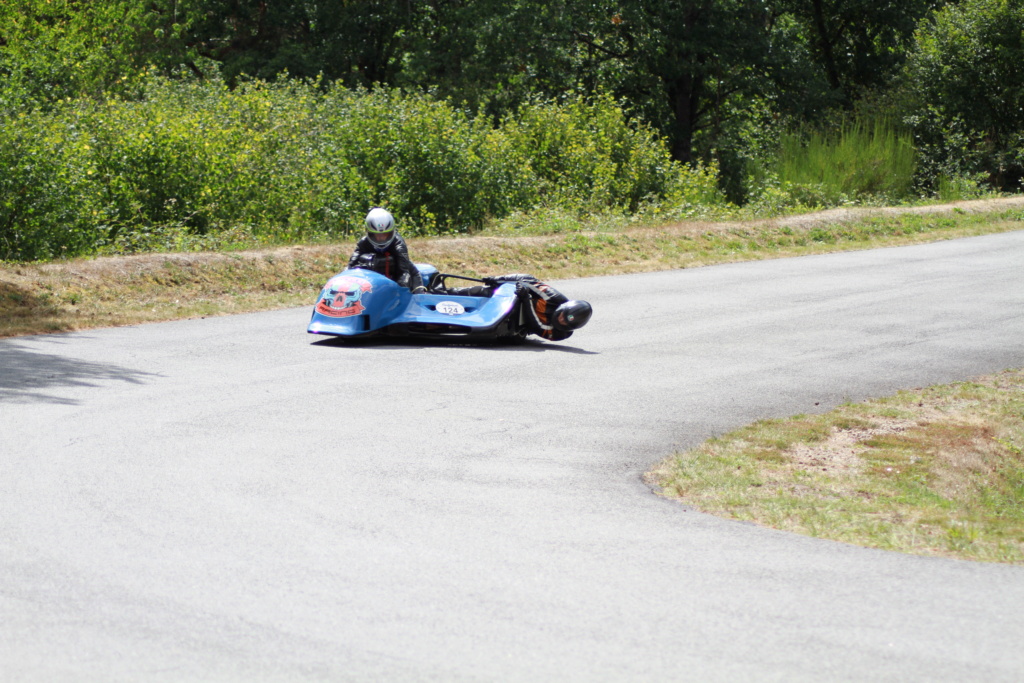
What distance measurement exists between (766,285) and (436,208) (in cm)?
784

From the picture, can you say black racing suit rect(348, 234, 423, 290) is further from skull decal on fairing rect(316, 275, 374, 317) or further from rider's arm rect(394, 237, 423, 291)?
skull decal on fairing rect(316, 275, 374, 317)

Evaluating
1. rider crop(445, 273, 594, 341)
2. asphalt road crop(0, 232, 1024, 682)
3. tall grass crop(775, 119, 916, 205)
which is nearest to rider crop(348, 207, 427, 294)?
rider crop(445, 273, 594, 341)

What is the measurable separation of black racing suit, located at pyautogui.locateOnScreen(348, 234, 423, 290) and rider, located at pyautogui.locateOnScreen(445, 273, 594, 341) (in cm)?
83

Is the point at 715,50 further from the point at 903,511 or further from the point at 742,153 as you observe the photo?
the point at 903,511

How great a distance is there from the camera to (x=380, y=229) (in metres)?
12.9

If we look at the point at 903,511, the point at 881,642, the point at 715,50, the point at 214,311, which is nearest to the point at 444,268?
the point at 214,311

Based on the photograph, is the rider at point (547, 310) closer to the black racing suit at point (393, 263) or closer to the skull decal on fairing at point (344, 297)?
the black racing suit at point (393, 263)

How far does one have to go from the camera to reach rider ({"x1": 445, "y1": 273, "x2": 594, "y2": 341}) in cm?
1242

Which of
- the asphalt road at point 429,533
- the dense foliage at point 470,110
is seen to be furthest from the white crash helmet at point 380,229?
the dense foliage at point 470,110

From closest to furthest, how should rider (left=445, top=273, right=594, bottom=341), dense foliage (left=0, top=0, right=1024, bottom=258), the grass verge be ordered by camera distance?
the grass verge < rider (left=445, top=273, right=594, bottom=341) < dense foliage (left=0, top=0, right=1024, bottom=258)

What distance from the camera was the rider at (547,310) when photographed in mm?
12422

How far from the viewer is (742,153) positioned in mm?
41500

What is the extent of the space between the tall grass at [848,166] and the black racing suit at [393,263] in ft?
67.2

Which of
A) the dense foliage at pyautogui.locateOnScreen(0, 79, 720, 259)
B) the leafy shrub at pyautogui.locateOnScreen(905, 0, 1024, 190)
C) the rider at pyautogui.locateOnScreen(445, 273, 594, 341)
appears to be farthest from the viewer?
the leafy shrub at pyautogui.locateOnScreen(905, 0, 1024, 190)
